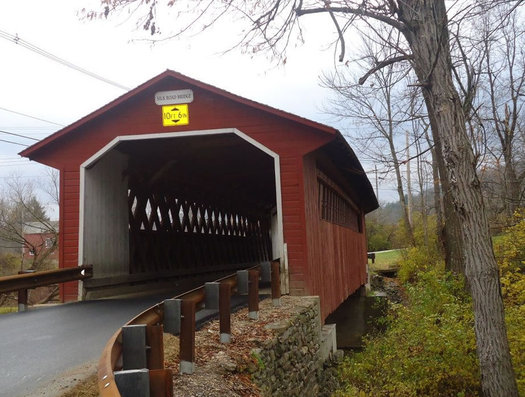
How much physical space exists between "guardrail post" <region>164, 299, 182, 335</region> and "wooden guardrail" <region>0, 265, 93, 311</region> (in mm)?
4008

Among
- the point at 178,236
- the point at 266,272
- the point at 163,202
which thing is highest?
the point at 163,202

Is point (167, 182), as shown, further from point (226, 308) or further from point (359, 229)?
point (359, 229)

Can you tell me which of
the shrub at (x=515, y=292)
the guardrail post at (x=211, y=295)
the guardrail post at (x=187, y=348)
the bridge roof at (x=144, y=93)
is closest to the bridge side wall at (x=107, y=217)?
the bridge roof at (x=144, y=93)

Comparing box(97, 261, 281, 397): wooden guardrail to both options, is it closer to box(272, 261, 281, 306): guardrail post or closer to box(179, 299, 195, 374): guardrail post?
box(179, 299, 195, 374): guardrail post

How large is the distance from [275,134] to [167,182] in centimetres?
426

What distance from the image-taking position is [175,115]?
8828mm

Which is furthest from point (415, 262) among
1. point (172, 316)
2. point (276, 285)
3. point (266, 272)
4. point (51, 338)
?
point (172, 316)

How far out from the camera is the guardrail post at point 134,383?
216 centimetres

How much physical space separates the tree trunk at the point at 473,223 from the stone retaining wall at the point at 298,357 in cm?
223

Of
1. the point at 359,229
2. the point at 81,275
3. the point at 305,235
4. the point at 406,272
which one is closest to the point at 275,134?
the point at 305,235

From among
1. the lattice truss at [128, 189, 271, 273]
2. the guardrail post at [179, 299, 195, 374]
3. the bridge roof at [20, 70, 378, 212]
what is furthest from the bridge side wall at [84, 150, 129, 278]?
the guardrail post at [179, 299, 195, 374]

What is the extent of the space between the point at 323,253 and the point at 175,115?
403 cm

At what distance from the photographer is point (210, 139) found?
10609 millimetres

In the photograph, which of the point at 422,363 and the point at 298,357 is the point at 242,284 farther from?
the point at 422,363
